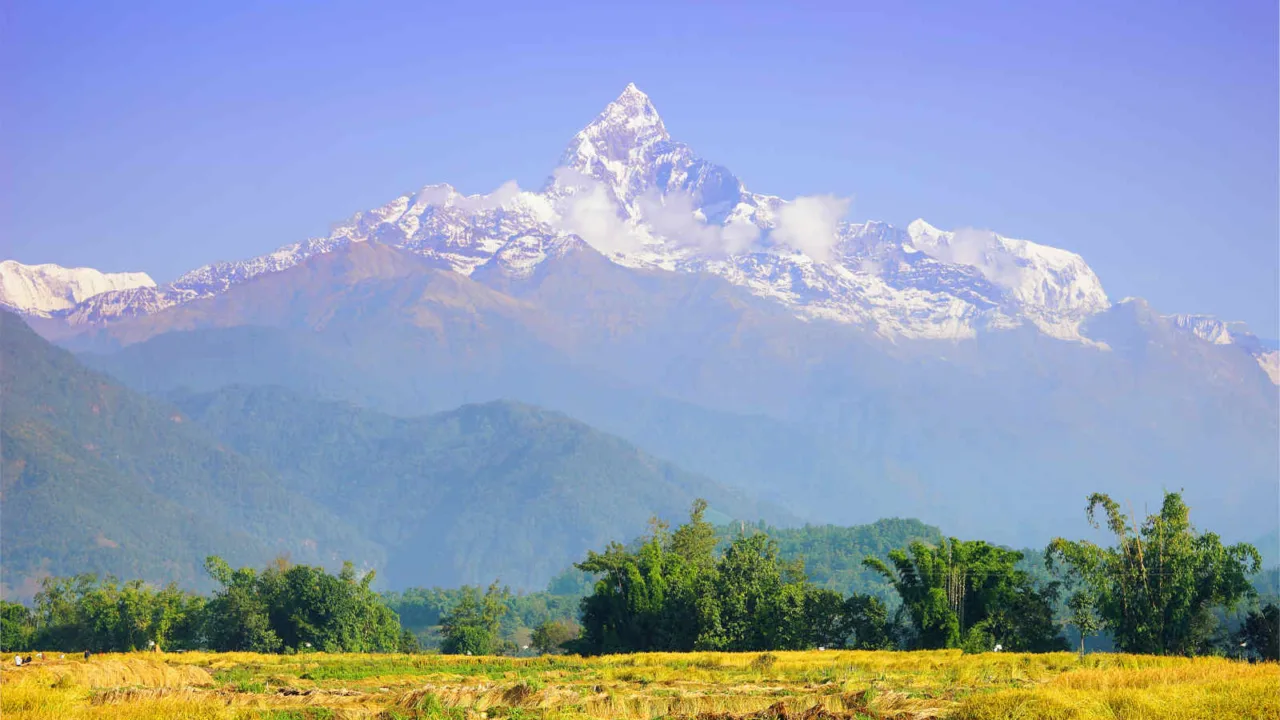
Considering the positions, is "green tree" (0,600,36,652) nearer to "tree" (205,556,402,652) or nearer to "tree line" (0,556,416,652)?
"tree line" (0,556,416,652)

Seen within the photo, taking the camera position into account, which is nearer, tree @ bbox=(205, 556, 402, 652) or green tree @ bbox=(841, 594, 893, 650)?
green tree @ bbox=(841, 594, 893, 650)

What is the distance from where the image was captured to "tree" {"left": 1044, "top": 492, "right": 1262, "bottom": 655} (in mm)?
80125

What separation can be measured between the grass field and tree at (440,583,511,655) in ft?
241

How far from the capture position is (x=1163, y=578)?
81.2 m

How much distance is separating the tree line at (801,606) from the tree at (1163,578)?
0.29ft

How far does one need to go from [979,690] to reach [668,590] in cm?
5193

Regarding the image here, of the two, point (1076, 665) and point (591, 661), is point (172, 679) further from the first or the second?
point (1076, 665)

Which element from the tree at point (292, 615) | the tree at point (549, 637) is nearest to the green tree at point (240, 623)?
the tree at point (292, 615)

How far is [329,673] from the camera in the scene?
6862cm

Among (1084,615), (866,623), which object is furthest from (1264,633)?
(866,623)

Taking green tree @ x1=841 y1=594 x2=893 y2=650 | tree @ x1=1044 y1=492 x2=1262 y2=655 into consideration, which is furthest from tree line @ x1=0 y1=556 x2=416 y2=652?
tree @ x1=1044 y1=492 x2=1262 y2=655

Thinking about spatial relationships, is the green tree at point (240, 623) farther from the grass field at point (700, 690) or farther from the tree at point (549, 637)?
the tree at point (549, 637)

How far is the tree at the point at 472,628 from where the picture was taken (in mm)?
143500

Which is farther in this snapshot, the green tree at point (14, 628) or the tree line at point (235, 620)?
the green tree at point (14, 628)
